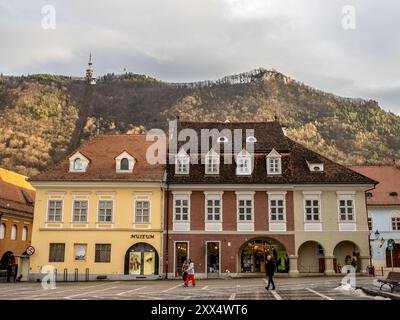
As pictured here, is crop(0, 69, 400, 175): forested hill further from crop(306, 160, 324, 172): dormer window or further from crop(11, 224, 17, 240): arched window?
crop(306, 160, 324, 172): dormer window

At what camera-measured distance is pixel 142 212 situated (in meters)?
36.5

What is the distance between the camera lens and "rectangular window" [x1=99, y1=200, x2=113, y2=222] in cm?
3647

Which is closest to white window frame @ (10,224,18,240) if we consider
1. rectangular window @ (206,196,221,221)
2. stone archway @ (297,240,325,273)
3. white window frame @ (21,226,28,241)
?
white window frame @ (21,226,28,241)

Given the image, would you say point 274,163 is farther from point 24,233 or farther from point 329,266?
point 24,233

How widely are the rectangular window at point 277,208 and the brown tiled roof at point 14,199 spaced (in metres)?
22.6

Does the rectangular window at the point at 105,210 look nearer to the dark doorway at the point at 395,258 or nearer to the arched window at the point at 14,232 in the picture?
the arched window at the point at 14,232

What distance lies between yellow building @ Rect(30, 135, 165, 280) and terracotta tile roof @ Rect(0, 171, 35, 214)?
308 inches

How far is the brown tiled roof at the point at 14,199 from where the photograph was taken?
A: 142ft

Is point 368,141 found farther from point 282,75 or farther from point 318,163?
point 318,163

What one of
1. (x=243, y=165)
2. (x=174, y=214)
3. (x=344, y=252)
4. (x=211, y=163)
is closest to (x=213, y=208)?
(x=174, y=214)

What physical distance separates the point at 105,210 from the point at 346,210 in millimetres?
17979

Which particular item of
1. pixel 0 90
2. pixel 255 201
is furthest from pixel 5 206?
pixel 0 90

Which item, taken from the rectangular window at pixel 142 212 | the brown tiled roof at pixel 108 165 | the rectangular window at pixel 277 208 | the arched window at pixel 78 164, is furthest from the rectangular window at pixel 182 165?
the arched window at pixel 78 164

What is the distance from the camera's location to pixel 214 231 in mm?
36469
